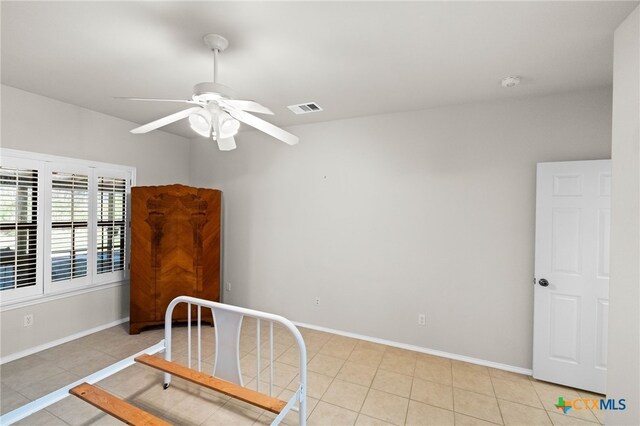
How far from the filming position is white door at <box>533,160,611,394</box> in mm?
2439

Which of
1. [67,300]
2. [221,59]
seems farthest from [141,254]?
[221,59]

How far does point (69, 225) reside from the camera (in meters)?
3.19

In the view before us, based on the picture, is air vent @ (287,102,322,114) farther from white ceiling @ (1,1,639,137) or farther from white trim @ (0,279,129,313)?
white trim @ (0,279,129,313)

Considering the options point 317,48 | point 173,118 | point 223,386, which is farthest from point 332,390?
point 317,48

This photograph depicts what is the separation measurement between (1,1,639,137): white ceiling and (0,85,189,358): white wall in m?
0.27

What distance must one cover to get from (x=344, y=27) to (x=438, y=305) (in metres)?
2.81

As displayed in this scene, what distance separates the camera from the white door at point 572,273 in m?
2.44

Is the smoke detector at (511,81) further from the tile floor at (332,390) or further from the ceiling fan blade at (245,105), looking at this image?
the tile floor at (332,390)

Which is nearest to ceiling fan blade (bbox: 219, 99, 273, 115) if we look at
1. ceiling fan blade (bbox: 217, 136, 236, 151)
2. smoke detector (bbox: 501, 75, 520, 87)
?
ceiling fan blade (bbox: 217, 136, 236, 151)

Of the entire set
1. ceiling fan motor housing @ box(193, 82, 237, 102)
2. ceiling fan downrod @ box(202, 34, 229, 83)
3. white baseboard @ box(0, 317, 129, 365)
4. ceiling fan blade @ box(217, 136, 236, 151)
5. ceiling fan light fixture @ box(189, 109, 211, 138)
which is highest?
ceiling fan downrod @ box(202, 34, 229, 83)

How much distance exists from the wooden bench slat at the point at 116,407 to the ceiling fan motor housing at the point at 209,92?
6.02 ft

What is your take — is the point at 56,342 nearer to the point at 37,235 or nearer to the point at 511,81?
the point at 37,235

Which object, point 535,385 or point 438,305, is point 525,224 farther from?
point 535,385

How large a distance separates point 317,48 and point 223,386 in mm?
2422
